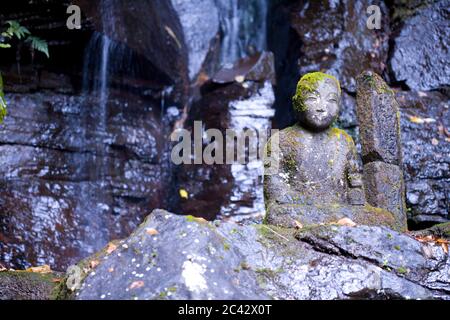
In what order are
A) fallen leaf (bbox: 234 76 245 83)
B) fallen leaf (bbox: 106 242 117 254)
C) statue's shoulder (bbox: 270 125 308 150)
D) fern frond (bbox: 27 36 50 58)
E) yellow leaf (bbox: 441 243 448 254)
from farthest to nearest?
1. fallen leaf (bbox: 234 76 245 83)
2. fern frond (bbox: 27 36 50 58)
3. statue's shoulder (bbox: 270 125 308 150)
4. yellow leaf (bbox: 441 243 448 254)
5. fallen leaf (bbox: 106 242 117 254)

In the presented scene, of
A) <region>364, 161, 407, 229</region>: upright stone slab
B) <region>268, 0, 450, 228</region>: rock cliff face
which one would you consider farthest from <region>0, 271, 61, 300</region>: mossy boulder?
<region>268, 0, 450, 228</region>: rock cliff face

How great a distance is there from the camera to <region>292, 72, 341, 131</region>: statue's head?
432 cm

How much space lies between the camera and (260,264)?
3.18 m

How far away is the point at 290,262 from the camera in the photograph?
10.7 ft

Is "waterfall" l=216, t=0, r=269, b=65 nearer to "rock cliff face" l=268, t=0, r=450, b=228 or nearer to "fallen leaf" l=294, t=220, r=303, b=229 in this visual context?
"rock cliff face" l=268, t=0, r=450, b=228

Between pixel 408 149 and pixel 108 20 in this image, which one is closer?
pixel 408 149

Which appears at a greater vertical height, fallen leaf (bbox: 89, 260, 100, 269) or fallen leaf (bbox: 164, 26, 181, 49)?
fallen leaf (bbox: 164, 26, 181, 49)

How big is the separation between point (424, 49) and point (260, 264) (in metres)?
5.85

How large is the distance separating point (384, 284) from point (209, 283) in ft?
3.66

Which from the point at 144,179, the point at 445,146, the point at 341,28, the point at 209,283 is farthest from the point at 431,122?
the point at 209,283

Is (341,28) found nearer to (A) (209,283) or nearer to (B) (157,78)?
(B) (157,78)

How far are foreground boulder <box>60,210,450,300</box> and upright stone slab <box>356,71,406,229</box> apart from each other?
0.92 metres

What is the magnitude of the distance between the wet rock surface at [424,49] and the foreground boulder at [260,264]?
184 inches
